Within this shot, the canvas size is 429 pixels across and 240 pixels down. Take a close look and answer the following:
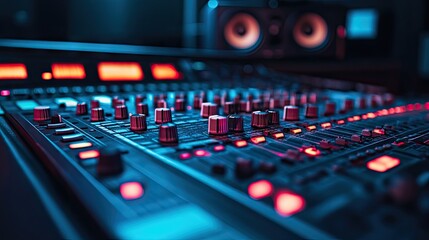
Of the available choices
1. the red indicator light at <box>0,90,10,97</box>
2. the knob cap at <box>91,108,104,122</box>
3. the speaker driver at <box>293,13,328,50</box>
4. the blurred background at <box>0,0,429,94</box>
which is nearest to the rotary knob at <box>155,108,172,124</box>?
the knob cap at <box>91,108,104,122</box>

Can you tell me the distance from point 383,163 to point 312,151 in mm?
85

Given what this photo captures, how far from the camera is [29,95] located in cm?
88

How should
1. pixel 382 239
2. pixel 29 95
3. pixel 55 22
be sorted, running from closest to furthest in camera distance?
pixel 382 239 → pixel 29 95 → pixel 55 22

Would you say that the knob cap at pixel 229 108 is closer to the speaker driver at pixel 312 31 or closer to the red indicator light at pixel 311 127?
the red indicator light at pixel 311 127

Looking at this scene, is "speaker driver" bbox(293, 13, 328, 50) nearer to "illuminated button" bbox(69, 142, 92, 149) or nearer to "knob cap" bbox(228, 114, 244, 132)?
"knob cap" bbox(228, 114, 244, 132)

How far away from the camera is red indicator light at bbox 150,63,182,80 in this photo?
117cm

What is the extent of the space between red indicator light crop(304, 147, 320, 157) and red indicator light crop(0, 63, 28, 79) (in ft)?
2.62

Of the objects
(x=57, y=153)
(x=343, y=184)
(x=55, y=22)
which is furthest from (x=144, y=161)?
(x=55, y=22)

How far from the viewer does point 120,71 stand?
1.11m

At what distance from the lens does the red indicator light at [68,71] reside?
39.4 inches

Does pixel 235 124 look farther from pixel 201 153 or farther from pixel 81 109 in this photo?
pixel 81 109

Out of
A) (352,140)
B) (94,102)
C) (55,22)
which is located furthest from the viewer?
(55,22)

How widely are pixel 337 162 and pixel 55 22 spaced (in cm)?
118

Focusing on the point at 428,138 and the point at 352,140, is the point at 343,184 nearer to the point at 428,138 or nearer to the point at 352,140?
the point at 352,140
